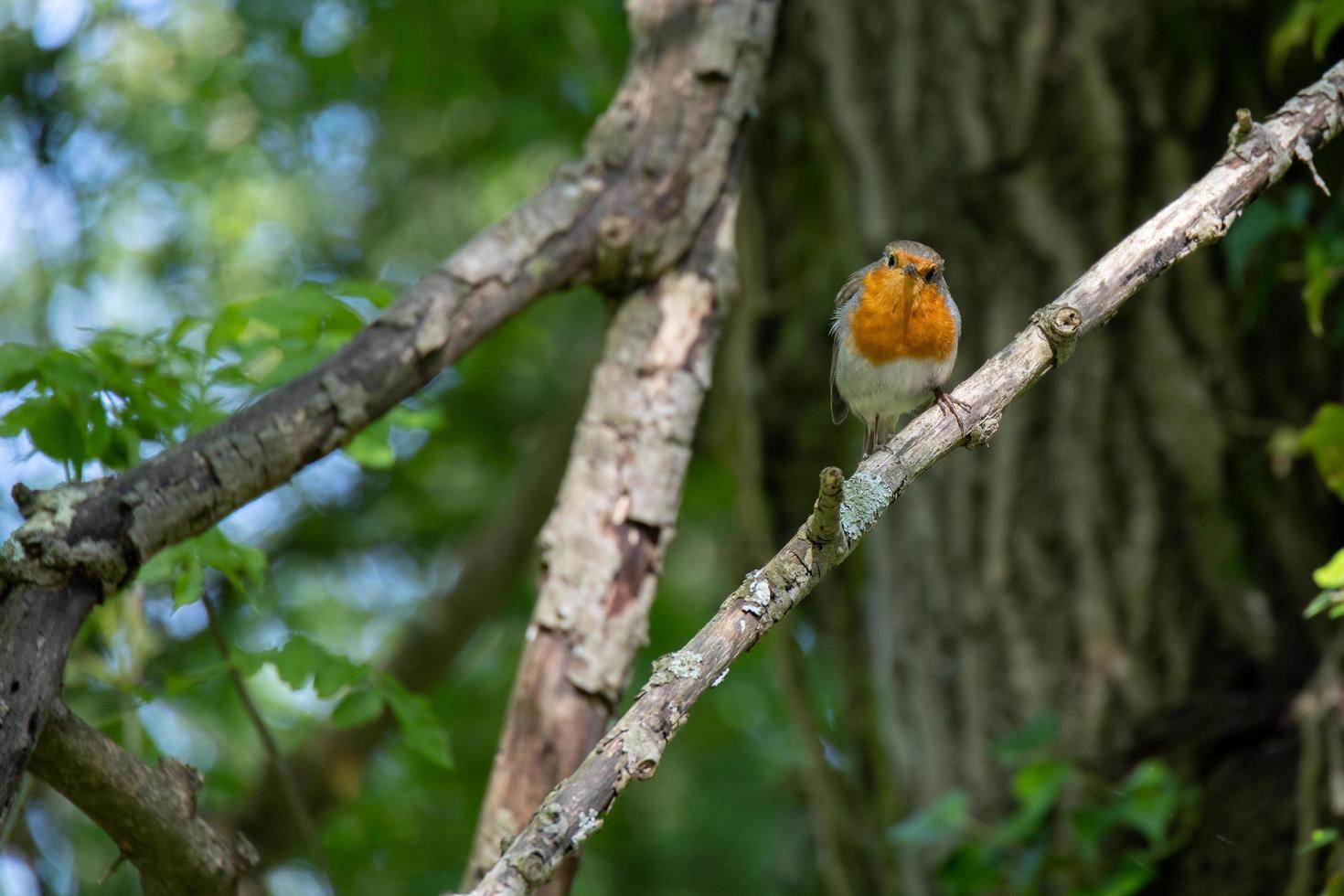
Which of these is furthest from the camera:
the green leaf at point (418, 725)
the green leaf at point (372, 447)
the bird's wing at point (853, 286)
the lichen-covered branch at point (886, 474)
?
the bird's wing at point (853, 286)

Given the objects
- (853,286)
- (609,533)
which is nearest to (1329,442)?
(853,286)

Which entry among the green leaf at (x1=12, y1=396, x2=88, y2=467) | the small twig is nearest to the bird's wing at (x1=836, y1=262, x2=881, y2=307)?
the small twig

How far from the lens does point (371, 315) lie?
11.7 ft

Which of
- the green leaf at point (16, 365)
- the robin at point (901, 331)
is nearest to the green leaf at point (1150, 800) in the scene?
the robin at point (901, 331)

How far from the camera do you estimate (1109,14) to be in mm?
4004

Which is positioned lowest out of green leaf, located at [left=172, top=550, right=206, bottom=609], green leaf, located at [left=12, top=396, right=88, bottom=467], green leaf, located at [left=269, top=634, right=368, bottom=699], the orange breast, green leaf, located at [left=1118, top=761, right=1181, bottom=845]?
green leaf, located at [left=1118, top=761, right=1181, bottom=845]

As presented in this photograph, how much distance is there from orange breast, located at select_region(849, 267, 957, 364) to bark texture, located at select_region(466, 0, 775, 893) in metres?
0.44

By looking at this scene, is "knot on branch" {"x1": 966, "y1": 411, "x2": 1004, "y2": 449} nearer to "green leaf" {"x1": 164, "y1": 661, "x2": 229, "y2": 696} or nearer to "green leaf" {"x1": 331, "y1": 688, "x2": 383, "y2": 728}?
"green leaf" {"x1": 331, "y1": 688, "x2": 383, "y2": 728}

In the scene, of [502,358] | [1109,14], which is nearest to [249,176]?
[502,358]

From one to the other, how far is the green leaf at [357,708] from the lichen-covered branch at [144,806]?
21.0 inches

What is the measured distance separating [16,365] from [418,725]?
1138 millimetres

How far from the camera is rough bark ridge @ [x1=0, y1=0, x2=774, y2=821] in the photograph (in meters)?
2.07

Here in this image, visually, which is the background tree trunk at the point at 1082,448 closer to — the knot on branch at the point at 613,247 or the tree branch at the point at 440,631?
the knot on branch at the point at 613,247

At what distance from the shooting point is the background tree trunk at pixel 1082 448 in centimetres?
382
